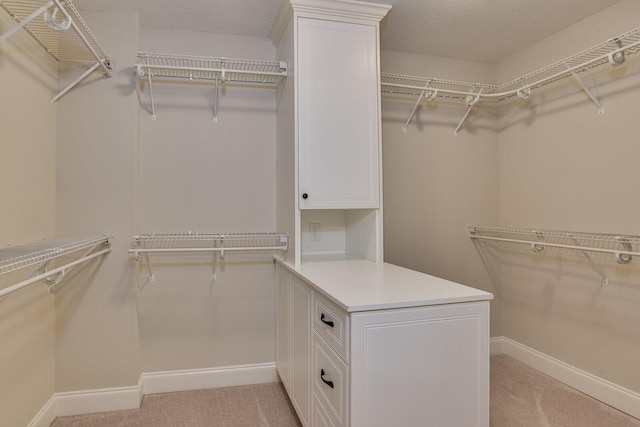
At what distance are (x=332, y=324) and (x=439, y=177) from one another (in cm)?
183

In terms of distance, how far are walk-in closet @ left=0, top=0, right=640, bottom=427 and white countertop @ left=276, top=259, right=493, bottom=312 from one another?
3 cm

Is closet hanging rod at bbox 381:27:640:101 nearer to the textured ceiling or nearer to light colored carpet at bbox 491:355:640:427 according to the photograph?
the textured ceiling

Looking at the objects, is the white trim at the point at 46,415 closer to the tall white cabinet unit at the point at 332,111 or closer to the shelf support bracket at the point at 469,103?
the tall white cabinet unit at the point at 332,111

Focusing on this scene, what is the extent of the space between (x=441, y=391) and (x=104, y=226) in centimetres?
199

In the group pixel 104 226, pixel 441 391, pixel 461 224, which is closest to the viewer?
pixel 441 391

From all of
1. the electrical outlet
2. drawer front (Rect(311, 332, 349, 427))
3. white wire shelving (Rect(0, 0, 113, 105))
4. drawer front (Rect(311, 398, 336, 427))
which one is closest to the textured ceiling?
white wire shelving (Rect(0, 0, 113, 105))

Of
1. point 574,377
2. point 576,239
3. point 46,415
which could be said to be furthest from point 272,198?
point 574,377

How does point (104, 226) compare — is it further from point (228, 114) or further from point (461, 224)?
point (461, 224)

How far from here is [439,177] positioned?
2.88 m

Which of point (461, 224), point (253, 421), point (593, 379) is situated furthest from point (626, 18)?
point (253, 421)

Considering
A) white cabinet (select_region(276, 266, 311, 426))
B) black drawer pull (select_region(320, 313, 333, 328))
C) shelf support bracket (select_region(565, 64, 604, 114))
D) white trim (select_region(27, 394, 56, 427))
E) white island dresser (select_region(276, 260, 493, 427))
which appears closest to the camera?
white island dresser (select_region(276, 260, 493, 427))

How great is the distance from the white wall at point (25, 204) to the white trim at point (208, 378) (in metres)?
0.54

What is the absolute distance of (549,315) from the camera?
2.60 metres

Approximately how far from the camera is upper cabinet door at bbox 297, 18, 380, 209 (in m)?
2.10
